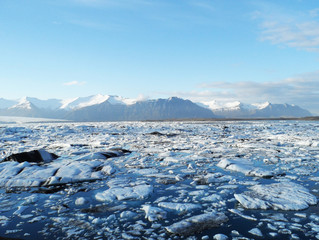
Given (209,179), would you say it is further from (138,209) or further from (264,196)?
(138,209)

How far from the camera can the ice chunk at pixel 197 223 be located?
3.62 meters

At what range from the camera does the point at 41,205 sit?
4754 millimetres

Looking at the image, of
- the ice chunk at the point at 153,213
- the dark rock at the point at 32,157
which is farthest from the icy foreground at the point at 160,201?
the dark rock at the point at 32,157

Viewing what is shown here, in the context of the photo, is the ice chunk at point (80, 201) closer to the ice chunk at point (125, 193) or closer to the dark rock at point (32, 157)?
the ice chunk at point (125, 193)

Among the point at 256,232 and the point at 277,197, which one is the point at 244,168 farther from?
the point at 256,232

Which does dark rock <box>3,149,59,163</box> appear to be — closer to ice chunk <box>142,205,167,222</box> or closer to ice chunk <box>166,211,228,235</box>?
ice chunk <box>142,205,167,222</box>

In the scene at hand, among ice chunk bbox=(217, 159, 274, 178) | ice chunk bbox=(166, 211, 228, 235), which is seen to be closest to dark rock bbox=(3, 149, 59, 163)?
ice chunk bbox=(217, 159, 274, 178)

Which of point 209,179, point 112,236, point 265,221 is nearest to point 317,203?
point 265,221

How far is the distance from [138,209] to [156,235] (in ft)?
3.57

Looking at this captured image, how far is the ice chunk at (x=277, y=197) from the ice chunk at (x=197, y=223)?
0.85m

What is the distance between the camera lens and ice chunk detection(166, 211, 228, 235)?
3.62 m

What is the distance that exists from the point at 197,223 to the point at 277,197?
224cm

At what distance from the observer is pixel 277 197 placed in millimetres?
4988

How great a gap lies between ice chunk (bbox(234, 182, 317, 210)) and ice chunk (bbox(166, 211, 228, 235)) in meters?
0.85
